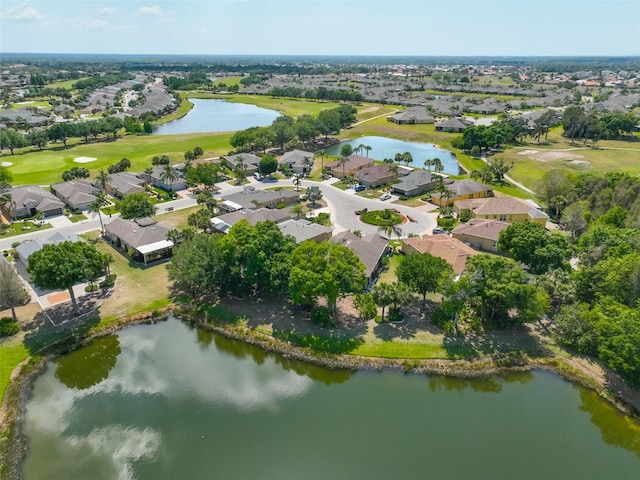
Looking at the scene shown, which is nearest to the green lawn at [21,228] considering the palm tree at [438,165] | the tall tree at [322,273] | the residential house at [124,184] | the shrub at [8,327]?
the residential house at [124,184]

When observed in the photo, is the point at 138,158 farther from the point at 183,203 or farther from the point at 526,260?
the point at 526,260

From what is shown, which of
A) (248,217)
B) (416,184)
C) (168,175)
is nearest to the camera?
(248,217)

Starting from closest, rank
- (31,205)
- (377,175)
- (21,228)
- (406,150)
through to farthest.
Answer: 1. (21,228)
2. (31,205)
3. (377,175)
4. (406,150)

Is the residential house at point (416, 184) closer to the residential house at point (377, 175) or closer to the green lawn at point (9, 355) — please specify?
the residential house at point (377, 175)

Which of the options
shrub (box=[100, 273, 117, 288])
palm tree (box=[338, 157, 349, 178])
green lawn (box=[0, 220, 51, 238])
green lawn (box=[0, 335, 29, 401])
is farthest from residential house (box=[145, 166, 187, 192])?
green lawn (box=[0, 335, 29, 401])


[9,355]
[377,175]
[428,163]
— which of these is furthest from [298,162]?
[9,355]

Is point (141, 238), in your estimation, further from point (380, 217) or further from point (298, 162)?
point (298, 162)

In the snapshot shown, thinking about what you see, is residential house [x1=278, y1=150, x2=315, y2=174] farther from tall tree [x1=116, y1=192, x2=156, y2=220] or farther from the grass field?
the grass field
